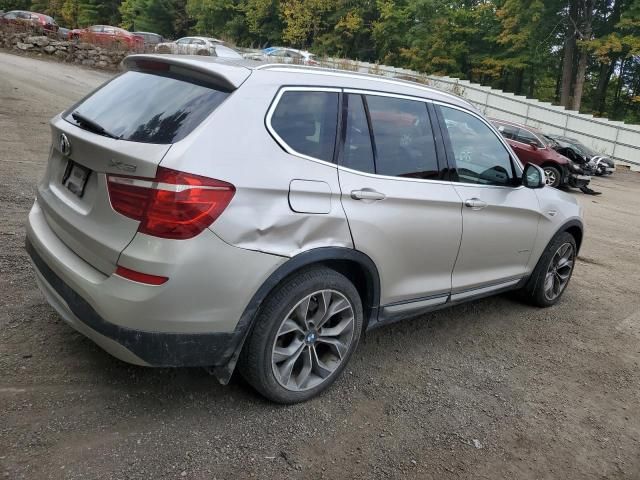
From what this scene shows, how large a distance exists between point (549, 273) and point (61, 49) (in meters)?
27.0

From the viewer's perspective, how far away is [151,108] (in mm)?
2875

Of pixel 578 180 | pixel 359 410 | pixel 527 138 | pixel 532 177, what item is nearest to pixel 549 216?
pixel 532 177

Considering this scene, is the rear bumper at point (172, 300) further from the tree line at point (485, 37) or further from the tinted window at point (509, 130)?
the tree line at point (485, 37)

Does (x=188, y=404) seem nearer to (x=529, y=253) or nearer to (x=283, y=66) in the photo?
(x=283, y=66)

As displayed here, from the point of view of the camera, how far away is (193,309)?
102 inches

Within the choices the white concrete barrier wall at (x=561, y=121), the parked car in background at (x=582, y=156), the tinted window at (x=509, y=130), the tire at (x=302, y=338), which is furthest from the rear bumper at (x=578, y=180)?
the tire at (x=302, y=338)

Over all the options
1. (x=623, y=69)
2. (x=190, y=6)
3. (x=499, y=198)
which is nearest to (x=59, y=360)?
(x=499, y=198)

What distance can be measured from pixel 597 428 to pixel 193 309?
8.34ft

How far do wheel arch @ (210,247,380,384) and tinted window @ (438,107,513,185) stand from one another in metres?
1.13

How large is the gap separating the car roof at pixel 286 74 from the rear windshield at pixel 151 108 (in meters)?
0.11

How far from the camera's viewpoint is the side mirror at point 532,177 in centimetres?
446

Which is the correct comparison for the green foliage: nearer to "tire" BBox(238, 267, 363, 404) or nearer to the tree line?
the tree line

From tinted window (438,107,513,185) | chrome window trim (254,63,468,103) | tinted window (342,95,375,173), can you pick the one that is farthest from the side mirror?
tinted window (342,95,375,173)

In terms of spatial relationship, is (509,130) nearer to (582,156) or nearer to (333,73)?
(582,156)
